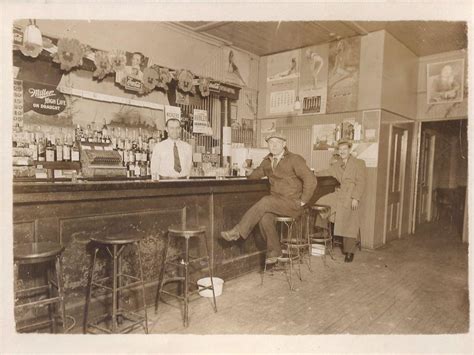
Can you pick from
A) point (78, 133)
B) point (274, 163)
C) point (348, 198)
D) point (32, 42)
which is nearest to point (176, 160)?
point (78, 133)

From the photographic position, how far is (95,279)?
2.80 meters

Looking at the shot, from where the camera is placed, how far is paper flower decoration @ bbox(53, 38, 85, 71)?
169 inches

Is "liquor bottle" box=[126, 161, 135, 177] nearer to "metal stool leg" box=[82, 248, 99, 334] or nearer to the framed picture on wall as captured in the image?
"metal stool leg" box=[82, 248, 99, 334]

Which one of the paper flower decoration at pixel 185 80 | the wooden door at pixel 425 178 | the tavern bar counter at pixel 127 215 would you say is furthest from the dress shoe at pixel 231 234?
the wooden door at pixel 425 178

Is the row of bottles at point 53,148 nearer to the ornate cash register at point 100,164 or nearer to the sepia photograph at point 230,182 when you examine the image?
the sepia photograph at point 230,182

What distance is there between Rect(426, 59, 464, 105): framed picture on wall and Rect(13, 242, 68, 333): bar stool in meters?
6.86

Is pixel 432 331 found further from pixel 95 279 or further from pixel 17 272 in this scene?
pixel 17 272

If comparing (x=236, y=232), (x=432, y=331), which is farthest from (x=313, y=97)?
(x=432, y=331)

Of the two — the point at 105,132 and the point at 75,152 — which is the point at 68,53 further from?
the point at 75,152

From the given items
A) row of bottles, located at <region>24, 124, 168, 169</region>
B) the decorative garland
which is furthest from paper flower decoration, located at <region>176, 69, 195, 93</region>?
row of bottles, located at <region>24, 124, 168, 169</region>

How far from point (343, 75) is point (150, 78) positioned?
327cm

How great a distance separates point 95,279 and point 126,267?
0.93ft

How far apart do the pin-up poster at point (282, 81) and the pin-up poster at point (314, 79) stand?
175 mm

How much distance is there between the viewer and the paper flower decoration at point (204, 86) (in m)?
6.05
